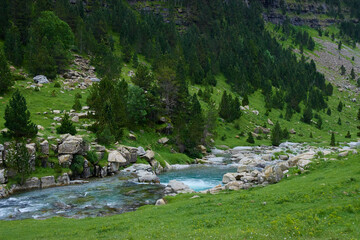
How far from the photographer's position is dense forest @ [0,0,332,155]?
68.4m

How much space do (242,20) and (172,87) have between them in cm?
14575

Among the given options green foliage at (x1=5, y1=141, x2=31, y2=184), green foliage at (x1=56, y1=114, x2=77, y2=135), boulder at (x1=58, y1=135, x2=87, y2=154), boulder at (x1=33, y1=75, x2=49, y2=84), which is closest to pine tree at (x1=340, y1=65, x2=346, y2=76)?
boulder at (x1=33, y1=75, x2=49, y2=84)

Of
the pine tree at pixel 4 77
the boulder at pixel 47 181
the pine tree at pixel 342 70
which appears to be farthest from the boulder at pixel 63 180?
the pine tree at pixel 342 70

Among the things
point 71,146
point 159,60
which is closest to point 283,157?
point 71,146

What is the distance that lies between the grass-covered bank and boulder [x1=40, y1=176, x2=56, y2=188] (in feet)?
49.5

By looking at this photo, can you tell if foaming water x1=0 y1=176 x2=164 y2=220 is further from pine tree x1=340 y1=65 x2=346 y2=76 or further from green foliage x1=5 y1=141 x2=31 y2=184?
pine tree x1=340 y1=65 x2=346 y2=76

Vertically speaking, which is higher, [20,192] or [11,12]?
[11,12]

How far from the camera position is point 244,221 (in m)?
16.9

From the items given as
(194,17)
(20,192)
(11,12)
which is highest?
(194,17)

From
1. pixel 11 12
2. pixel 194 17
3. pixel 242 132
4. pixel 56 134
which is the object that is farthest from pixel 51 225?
pixel 194 17

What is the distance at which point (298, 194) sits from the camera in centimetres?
2014

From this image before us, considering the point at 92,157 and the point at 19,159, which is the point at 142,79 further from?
the point at 19,159

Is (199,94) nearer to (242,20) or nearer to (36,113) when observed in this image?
(36,113)

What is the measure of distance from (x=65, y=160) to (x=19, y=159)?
24.5 feet
